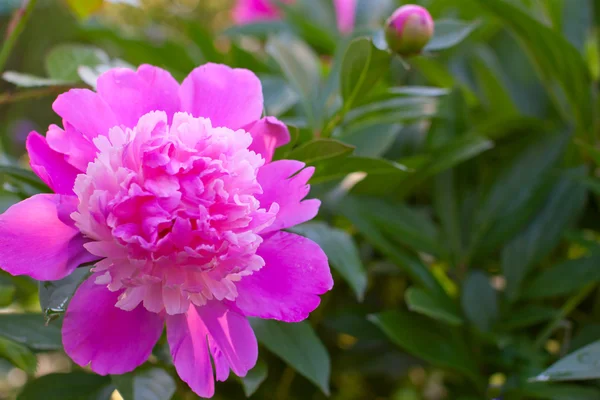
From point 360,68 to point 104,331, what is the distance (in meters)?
0.26

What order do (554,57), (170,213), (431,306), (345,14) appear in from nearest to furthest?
(170,213) < (431,306) < (554,57) < (345,14)

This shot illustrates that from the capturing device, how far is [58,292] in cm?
35

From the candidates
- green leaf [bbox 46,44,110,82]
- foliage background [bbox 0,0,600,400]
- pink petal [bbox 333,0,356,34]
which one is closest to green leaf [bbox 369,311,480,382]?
foliage background [bbox 0,0,600,400]

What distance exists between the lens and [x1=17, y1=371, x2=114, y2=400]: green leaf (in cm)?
46

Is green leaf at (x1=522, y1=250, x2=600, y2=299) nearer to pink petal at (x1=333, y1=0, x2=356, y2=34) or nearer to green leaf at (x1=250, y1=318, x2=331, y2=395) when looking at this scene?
green leaf at (x1=250, y1=318, x2=331, y2=395)

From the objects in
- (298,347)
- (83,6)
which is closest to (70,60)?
(83,6)

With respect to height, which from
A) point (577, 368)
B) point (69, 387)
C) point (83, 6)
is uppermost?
point (83, 6)

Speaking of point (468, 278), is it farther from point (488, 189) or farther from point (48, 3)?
point (48, 3)

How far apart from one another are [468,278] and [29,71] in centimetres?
78

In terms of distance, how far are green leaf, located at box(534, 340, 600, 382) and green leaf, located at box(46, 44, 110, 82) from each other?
431 millimetres

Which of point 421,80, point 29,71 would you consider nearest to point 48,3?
point 29,71

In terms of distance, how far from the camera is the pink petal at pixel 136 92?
1.20ft

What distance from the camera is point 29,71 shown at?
1.02 metres

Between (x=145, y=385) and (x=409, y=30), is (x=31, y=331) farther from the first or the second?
(x=409, y=30)
